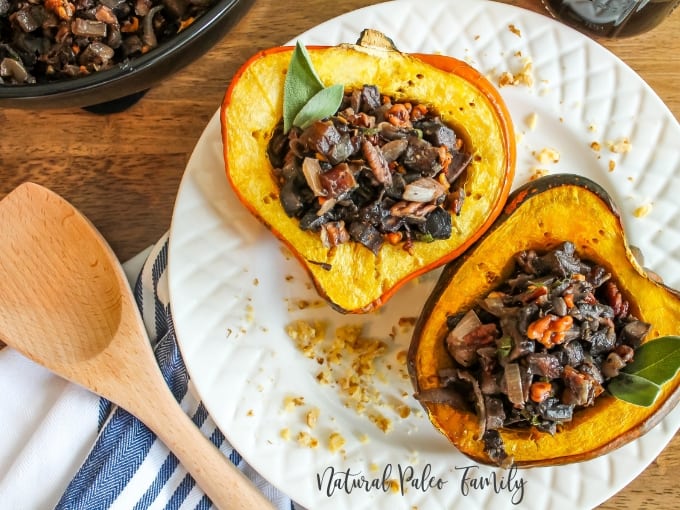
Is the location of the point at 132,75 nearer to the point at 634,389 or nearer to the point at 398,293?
the point at 398,293

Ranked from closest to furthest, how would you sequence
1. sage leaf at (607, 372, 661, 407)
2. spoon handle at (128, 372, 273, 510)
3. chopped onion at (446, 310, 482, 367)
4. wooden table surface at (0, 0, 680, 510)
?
sage leaf at (607, 372, 661, 407) → chopped onion at (446, 310, 482, 367) → spoon handle at (128, 372, 273, 510) → wooden table surface at (0, 0, 680, 510)

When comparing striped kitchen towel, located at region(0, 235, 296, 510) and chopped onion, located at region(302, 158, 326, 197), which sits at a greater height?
chopped onion, located at region(302, 158, 326, 197)

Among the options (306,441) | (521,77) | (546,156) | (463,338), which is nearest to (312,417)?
(306,441)

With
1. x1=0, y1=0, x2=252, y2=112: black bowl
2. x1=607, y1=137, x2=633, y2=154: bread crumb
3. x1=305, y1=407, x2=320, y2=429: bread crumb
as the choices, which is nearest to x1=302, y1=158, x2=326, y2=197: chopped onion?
x1=0, y1=0, x2=252, y2=112: black bowl

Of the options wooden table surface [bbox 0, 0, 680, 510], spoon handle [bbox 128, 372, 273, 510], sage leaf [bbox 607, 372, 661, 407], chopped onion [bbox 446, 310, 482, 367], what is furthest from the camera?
wooden table surface [bbox 0, 0, 680, 510]

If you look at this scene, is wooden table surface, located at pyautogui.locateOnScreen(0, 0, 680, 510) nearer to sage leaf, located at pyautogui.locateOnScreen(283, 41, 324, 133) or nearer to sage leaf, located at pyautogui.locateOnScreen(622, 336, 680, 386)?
sage leaf, located at pyautogui.locateOnScreen(283, 41, 324, 133)

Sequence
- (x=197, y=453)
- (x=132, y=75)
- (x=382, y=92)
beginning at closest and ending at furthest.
A: (x=132, y=75) → (x=382, y=92) → (x=197, y=453)

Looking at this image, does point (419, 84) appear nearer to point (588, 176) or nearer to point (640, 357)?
point (588, 176)
